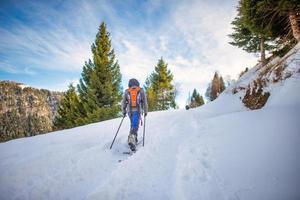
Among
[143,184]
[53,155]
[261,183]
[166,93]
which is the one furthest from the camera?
[166,93]

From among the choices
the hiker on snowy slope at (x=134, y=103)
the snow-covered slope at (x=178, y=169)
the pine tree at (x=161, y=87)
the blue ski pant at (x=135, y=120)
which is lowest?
the snow-covered slope at (x=178, y=169)

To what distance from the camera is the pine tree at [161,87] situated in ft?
103

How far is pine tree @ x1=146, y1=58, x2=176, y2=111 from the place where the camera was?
3128 centimetres

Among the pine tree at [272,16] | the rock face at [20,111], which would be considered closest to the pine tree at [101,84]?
the pine tree at [272,16]

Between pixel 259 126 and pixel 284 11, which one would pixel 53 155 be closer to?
pixel 259 126

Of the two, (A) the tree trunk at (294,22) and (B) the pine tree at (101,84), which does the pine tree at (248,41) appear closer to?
(A) the tree trunk at (294,22)

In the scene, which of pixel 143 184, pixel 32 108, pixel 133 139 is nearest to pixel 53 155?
pixel 133 139

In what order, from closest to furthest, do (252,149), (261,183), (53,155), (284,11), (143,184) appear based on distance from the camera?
(261,183)
(143,184)
(252,149)
(53,155)
(284,11)

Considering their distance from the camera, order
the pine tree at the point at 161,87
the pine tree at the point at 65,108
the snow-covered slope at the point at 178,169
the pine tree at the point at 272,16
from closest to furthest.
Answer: the snow-covered slope at the point at 178,169 < the pine tree at the point at 272,16 < the pine tree at the point at 65,108 < the pine tree at the point at 161,87

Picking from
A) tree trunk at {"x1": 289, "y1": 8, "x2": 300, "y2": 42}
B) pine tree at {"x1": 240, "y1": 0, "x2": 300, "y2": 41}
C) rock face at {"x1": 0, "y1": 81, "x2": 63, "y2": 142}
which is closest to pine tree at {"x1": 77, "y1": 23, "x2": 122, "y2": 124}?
pine tree at {"x1": 240, "y1": 0, "x2": 300, "y2": 41}

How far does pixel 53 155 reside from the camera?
4344 millimetres

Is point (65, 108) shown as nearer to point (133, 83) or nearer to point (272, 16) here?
point (133, 83)

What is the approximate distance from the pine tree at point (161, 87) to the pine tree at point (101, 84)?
566 inches

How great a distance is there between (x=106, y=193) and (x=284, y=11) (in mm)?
13377
